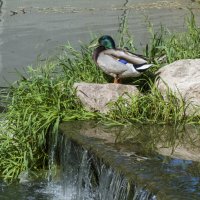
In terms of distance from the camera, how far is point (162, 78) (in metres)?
6.98

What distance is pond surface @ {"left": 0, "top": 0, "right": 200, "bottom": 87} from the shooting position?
448 inches

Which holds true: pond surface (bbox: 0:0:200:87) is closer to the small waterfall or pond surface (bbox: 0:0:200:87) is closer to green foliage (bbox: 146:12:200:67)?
green foliage (bbox: 146:12:200:67)

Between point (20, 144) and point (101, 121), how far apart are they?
81 cm

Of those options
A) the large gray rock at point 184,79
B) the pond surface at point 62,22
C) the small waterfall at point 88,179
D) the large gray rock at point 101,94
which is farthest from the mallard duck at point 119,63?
the pond surface at point 62,22

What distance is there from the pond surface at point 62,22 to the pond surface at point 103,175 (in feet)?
11.2

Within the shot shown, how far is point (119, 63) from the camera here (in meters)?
6.90

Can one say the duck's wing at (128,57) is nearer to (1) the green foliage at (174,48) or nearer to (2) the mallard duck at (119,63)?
(2) the mallard duck at (119,63)

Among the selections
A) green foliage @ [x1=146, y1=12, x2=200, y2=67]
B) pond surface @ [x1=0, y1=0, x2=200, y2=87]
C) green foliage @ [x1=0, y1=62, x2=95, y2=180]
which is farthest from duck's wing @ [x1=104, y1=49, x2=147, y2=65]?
pond surface @ [x1=0, y1=0, x2=200, y2=87]

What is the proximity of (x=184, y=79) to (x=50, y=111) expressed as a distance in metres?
1.25

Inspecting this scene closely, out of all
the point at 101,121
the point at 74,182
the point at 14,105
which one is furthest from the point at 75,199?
the point at 14,105

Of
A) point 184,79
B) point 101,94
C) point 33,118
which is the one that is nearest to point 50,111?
point 33,118

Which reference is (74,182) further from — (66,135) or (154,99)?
(154,99)

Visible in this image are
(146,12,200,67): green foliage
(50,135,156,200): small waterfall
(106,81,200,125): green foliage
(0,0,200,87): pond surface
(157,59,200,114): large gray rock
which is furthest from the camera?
(0,0,200,87): pond surface

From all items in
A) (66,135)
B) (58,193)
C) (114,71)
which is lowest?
(58,193)
